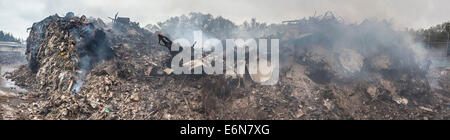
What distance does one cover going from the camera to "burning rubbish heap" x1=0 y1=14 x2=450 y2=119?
5.84m

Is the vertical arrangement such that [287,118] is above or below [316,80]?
below

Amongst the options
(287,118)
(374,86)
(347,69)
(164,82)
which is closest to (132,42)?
(164,82)

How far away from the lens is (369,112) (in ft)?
20.4

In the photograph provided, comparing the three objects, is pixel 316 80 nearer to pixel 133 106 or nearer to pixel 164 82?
pixel 164 82

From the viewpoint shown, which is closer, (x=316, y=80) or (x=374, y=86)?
(x=374, y=86)

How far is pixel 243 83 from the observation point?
714cm

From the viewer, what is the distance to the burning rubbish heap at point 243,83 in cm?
584

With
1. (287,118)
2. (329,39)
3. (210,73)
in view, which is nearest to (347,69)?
(329,39)

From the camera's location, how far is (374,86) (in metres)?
7.09

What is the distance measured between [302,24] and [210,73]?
6.72 meters

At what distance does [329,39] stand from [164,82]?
25.5 feet

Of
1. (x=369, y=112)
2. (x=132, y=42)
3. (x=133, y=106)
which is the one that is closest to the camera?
(x=133, y=106)

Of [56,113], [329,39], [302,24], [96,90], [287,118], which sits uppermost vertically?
[302,24]

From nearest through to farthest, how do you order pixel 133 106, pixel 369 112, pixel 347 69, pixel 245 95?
pixel 133 106
pixel 369 112
pixel 245 95
pixel 347 69
